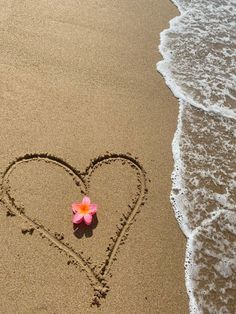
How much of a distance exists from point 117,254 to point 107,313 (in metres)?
0.48

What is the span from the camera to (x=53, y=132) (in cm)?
406

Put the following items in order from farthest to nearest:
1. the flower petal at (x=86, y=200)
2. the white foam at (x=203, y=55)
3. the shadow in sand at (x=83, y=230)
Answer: the white foam at (x=203, y=55) → the flower petal at (x=86, y=200) → the shadow in sand at (x=83, y=230)

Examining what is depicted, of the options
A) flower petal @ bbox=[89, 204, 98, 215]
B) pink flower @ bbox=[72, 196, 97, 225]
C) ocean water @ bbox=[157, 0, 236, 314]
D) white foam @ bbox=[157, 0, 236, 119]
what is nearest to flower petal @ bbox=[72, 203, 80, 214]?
pink flower @ bbox=[72, 196, 97, 225]

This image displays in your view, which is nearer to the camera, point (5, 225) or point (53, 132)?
point (5, 225)

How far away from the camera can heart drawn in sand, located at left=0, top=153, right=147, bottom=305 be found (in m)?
3.27

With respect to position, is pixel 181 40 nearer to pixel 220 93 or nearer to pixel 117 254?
pixel 220 93

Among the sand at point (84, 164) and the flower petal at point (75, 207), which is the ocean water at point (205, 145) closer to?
the sand at point (84, 164)

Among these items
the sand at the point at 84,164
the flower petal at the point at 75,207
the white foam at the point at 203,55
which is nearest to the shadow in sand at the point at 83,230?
the sand at the point at 84,164

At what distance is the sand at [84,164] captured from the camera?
127 inches

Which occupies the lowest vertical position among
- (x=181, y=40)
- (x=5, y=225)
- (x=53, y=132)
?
(x=5, y=225)

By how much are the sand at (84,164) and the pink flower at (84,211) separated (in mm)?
68

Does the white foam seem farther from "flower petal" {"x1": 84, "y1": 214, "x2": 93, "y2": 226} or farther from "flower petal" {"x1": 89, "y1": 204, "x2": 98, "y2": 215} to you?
"flower petal" {"x1": 84, "y1": 214, "x2": 93, "y2": 226}

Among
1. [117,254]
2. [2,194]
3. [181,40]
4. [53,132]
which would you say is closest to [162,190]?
[117,254]

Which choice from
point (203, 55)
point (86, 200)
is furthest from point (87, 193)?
point (203, 55)
